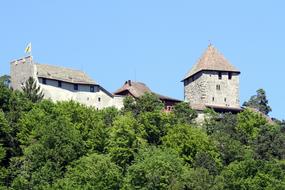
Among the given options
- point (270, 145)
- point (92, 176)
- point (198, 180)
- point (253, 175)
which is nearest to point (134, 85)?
point (270, 145)

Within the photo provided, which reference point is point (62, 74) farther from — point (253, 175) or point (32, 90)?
point (253, 175)

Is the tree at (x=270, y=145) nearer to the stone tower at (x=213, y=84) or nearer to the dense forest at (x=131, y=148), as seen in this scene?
the dense forest at (x=131, y=148)

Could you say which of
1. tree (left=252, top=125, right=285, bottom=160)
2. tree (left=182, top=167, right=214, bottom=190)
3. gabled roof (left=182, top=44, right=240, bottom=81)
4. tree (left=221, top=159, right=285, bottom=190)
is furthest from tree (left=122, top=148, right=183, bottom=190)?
gabled roof (left=182, top=44, right=240, bottom=81)

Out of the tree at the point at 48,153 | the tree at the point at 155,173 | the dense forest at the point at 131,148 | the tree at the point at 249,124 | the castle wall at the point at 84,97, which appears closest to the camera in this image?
the tree at the point at 155,173

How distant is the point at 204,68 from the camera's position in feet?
354

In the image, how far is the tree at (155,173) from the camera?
72.9 metres

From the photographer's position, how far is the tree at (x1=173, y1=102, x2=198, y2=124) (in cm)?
9338

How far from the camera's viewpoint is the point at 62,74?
9606 centimetres

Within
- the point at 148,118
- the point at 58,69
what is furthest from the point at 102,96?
the point at 148,118

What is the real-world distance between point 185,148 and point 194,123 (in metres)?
11.3

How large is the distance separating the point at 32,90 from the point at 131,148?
1489 centimetres

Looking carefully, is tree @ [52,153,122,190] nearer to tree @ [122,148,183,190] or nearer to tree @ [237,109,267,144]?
tree @ [122,148,183,190]

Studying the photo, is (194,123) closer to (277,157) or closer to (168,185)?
(277,157)

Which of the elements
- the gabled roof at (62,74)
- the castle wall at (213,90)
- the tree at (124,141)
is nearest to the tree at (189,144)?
the tree at (124,141)
